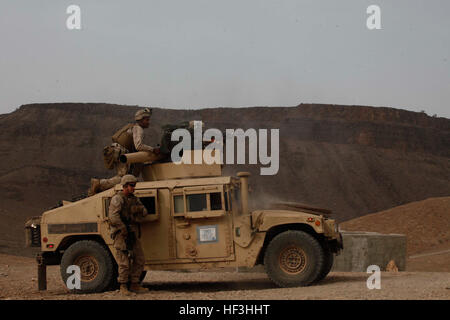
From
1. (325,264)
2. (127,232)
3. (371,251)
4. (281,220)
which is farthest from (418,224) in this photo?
(127,232)

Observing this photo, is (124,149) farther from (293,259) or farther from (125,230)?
(293,259)

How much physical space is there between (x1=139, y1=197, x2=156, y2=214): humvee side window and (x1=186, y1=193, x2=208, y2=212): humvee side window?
594mm

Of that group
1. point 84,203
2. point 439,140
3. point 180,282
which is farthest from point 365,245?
point 439,140

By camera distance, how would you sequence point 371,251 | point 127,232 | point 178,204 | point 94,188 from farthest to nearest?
1. point 371,251
2. point 94,188
3. point 178,204
4. point 127,232

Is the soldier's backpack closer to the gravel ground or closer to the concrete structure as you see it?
the gravel ground

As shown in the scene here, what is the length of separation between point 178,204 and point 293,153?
4772 centimetres

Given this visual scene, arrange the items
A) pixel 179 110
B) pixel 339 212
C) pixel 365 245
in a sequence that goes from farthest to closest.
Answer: pixel 179 110
pixel 339 212
pixel 365 245

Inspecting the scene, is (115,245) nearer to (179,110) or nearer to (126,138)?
(126,138)

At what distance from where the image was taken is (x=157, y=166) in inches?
498

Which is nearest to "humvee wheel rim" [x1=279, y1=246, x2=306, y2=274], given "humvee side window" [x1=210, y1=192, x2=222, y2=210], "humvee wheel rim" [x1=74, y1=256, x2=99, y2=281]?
"humvee side window" [x1=210, y1=192, x2=222, y2=210]

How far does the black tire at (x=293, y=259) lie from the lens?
38.3 ft

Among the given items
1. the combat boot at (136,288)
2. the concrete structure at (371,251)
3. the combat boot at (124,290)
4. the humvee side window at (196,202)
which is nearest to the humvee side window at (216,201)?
the humvee side window at (196,202)

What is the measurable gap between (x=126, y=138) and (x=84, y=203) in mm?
1439

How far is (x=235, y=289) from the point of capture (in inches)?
505
